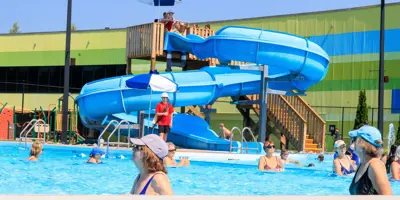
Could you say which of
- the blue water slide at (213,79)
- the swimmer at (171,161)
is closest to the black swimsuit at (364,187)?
the swimmer at (171,161)

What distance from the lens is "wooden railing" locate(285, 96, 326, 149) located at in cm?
2462

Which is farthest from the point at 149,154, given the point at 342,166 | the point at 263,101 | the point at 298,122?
the point at 298,122

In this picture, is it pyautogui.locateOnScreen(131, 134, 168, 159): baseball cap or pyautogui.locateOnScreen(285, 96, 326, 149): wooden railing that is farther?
pyautogui.locateOnScreen(285, 96, 326, 149): wooden railing

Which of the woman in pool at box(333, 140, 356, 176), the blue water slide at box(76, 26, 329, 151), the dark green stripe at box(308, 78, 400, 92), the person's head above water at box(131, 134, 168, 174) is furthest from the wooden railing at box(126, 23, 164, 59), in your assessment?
the person's head above water at box(131, 134, 168, 174)

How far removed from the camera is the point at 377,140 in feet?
17.7

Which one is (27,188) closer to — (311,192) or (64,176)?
(64,176)

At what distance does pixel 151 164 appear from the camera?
202 inches

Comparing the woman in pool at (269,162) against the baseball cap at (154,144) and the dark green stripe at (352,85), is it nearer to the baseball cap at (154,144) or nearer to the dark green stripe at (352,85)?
the baseball cap at (154,144)

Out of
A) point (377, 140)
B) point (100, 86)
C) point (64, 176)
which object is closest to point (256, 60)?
point (100, 86)

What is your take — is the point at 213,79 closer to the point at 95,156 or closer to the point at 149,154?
the point at 95,156

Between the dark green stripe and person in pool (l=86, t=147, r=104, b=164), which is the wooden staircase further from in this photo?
person in pool (l=86, t=147, r=104, b=164)

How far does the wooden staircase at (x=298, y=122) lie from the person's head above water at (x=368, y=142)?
18.5m

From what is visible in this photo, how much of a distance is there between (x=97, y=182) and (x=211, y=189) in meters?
1.99

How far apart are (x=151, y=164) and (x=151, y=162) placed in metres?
0.01
